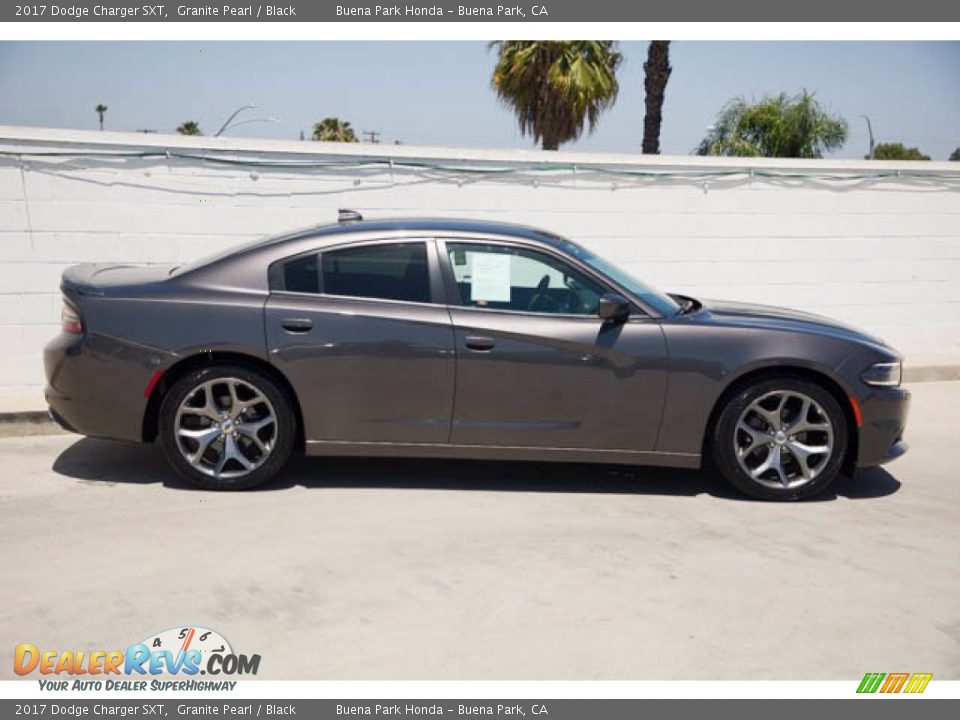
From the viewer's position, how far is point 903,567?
185 inches

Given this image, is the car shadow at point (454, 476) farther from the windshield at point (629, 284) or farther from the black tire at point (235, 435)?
the windshield at point (629, 284)

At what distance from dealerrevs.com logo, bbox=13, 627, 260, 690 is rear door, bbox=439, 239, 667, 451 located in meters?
2.16

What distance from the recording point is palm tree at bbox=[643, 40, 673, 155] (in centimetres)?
1953

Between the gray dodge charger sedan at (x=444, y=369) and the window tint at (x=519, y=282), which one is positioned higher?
the window tint at (x=519, y=282)

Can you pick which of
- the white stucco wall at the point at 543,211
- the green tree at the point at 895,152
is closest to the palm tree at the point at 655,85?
the white stucco wall at the point at 543,211

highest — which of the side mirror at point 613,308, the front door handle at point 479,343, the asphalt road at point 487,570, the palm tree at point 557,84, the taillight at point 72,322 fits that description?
the palm tree at point 557,84

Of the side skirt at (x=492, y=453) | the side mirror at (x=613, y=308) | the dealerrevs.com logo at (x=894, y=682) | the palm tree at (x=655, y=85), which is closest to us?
the dealerrevs.com logo at (x=894, y=682)

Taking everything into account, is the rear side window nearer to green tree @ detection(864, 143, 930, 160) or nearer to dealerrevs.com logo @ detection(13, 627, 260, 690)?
dealerrevs.com logo @ detection(13, 627, 260, 690)

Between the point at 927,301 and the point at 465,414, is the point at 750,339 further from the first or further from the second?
the point at 927,301

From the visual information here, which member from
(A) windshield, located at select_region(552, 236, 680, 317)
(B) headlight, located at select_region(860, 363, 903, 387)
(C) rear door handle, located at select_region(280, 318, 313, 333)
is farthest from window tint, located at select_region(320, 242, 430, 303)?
(B) headlight, located at select_region(860, 363, 903, 387)

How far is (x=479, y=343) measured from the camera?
5.45 metres

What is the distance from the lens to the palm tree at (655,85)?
1953 centimetres

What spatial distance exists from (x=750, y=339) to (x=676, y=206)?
159 inches

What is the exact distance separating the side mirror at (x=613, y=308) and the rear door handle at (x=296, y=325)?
5.28 feet
